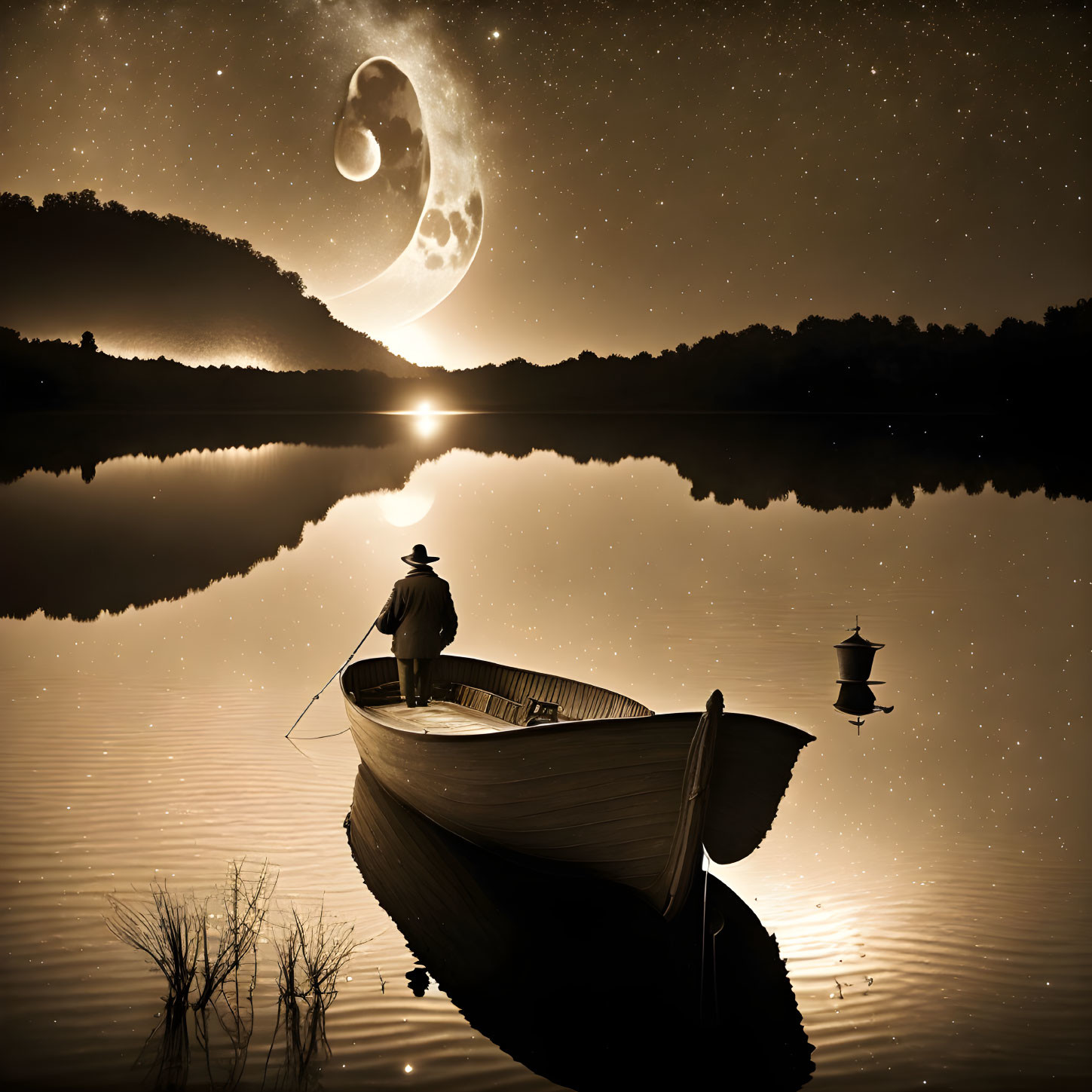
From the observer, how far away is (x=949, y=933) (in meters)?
7.67

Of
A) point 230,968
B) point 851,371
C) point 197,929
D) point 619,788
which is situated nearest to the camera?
point 230,968

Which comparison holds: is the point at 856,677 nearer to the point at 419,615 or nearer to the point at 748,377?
the point at 419,615

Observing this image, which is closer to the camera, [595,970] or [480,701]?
[595,970]

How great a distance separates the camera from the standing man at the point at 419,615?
35.7ft

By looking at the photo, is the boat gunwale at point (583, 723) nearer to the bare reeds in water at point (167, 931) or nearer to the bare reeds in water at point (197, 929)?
the bare reeds in water at point (197, 929)

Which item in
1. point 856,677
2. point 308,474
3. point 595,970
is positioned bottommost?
point 595,970

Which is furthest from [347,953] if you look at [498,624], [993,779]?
[498,624]

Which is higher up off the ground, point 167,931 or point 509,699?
point 509,699

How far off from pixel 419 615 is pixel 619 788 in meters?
3.99

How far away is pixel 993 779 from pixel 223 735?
8.84m

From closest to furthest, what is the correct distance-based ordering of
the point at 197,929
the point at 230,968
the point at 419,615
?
the point at 230,968
the point at 197,929
the point at 419,615

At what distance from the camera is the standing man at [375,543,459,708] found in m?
10.9

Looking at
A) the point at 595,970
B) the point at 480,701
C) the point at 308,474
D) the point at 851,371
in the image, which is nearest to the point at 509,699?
the point at 480,701

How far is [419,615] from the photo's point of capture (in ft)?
35.7
